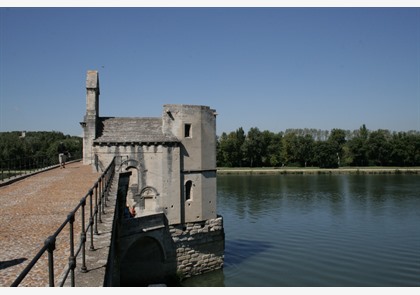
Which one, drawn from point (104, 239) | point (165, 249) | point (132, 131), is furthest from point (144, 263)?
point (104, 239)

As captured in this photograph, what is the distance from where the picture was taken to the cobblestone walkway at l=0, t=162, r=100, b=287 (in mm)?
5703

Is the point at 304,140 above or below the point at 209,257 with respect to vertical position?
above

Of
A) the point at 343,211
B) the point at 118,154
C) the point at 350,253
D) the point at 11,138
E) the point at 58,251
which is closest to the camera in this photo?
the point at 58,251

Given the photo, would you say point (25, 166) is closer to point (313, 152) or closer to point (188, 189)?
point (188, 189)

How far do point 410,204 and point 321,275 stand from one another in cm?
2219

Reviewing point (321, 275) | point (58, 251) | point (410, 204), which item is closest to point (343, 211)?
point (410, 204)

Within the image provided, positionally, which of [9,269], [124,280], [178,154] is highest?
[178,154]

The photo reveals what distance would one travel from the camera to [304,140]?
303 feet

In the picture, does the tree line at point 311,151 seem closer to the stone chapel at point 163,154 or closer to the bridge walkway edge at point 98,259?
the stone chapel at point 163,154

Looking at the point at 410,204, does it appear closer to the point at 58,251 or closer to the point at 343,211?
the point at 343,211

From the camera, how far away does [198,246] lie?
74.2ft

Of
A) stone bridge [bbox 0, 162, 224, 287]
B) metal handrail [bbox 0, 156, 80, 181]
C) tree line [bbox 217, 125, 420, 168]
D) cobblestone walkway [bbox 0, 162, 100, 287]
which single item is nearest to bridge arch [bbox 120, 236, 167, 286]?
stone bridge [bbox 0, 162, 224, 287]

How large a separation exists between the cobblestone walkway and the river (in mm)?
10284

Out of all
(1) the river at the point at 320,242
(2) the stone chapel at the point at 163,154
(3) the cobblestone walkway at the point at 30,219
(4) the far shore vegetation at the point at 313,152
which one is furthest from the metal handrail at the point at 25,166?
(4) the far shore vegetation at the point at 313,152
